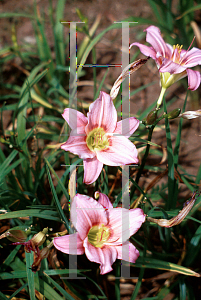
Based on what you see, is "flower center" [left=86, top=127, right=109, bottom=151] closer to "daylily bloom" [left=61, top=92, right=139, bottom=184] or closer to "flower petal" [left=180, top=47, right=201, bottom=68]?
"daylily bloom" [left=61, top=92, right=139, bottom=184]

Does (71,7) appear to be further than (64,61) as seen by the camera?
Yes

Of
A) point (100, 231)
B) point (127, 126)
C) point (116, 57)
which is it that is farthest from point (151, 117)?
point (116, 57)

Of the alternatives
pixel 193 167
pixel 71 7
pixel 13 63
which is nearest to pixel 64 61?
pixel 13 63

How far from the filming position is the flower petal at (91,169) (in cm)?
→ 93

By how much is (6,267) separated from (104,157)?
831mm

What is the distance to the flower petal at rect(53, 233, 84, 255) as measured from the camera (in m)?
0.90

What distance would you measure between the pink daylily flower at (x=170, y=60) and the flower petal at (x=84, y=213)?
572 millimetres

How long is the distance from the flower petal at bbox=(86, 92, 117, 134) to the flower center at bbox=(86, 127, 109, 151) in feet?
0.07

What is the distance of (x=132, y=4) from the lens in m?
2.56

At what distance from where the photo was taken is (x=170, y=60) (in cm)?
101

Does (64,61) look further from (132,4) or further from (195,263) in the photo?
(195,263)

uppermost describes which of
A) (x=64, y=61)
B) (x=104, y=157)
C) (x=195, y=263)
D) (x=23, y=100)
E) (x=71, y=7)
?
(x=71, y=7)

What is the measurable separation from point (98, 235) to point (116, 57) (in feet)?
6.20

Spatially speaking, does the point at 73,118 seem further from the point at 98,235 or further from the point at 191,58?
the point at 191,58
